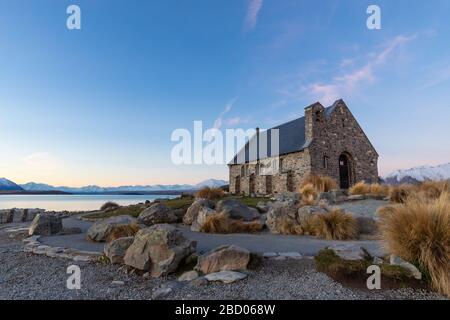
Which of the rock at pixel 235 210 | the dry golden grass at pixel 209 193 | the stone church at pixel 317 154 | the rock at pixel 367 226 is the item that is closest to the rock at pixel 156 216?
the rock at pixel 235 210

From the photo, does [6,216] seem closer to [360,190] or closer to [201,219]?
[201,219]

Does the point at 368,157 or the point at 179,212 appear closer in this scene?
the point at 179,212

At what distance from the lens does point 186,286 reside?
154 inches

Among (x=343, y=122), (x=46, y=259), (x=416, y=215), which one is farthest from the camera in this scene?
(x=343, y=122)

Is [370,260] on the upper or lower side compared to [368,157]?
lower

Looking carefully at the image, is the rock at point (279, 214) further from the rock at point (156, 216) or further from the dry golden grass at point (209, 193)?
the dry golden grass at point (209, 193)

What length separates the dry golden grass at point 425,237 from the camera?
3.66 metres

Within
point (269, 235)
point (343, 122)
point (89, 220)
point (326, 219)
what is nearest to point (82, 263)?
point (269, 235)

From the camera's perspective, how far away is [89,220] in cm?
1218

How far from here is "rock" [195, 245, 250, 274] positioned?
4.41m

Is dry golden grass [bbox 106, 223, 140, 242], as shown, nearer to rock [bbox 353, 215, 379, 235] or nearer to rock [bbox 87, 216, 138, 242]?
rock [bbox 87, 216, 138, 242]

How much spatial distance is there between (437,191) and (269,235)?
8.00 metres
